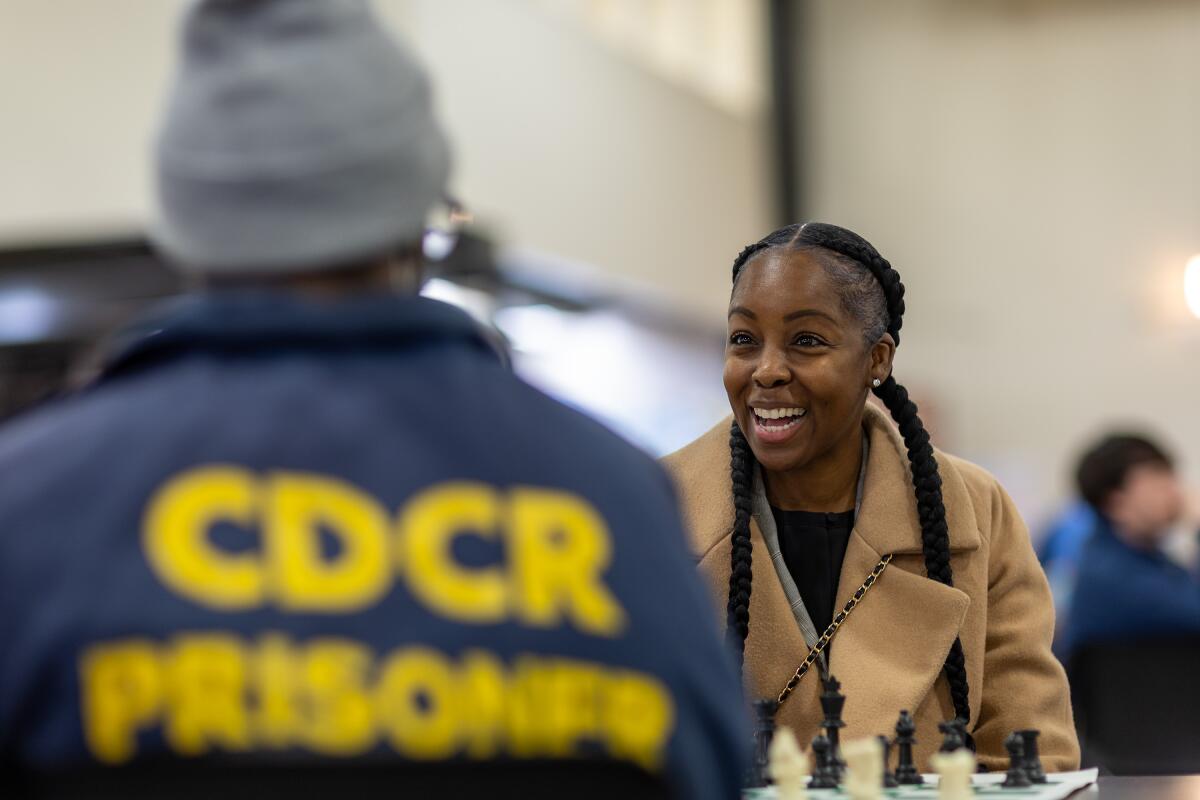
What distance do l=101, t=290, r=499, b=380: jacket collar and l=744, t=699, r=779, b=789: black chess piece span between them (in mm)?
1029

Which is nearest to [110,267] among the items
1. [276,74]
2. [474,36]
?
[474,36]

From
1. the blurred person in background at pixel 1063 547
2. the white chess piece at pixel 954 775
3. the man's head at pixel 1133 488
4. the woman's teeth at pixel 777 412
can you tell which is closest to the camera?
the white chess piece at pixel 954 775

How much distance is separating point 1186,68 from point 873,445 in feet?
32.5

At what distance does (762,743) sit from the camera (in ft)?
6.93

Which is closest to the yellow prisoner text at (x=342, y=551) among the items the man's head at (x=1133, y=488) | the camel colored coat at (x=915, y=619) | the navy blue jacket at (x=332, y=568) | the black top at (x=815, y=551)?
the navy blue jacket at (x=332, y=568)

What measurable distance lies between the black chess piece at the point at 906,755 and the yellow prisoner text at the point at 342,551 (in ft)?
3.42

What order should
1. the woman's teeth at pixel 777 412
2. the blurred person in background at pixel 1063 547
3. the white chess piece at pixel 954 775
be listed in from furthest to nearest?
1. the blurred person in background at pixel 1063 547
2. the woman's teeth at pixel 777 412
3. the white chess piece at pixel 954 775

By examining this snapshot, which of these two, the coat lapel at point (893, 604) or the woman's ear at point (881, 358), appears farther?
the woman's ear at point (881, 358)

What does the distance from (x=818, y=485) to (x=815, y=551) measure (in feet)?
0.34

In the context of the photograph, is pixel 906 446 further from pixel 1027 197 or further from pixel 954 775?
pixel 1027 197

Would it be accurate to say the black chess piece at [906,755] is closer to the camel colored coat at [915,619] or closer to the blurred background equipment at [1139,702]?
the camel colored coat at [915,619]

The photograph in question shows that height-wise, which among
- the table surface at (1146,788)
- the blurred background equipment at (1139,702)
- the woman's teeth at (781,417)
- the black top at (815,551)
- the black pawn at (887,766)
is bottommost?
the blurred background equipment at (1139,702)

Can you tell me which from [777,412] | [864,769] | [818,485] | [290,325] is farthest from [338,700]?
[818,485]

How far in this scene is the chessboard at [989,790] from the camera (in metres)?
1.95
